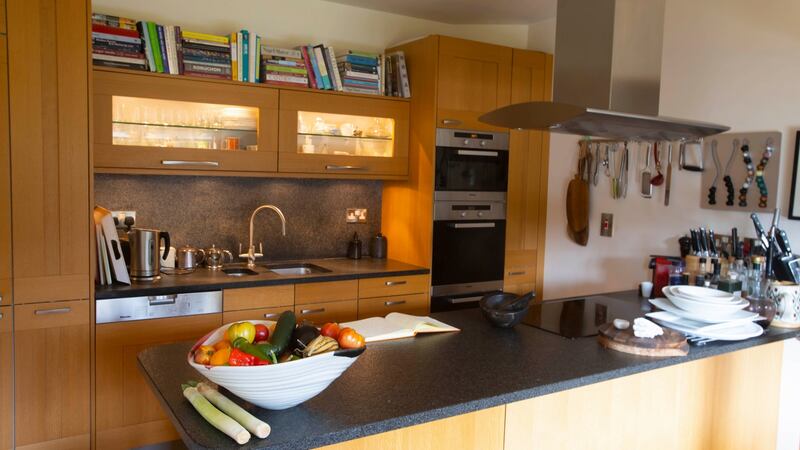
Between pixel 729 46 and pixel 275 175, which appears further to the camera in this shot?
pixel 275 175

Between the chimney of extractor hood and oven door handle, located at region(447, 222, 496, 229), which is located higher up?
the chimney of extractor hood

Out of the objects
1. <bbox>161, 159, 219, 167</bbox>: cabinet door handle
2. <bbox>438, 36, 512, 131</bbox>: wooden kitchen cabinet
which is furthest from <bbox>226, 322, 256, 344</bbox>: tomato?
<bbox>438, 36, 512, 131</bbox>: wooden kitchen cabinet

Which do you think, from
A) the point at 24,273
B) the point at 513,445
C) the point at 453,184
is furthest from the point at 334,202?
the point at 513,445

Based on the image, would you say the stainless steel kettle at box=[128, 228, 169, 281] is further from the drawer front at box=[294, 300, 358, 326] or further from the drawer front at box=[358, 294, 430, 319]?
the drawer front at box=[358, 294, 430, 319]

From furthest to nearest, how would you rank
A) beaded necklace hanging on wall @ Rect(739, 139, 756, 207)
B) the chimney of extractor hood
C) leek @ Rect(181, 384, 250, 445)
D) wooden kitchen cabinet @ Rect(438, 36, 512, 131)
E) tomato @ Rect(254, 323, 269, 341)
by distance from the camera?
wooden kitchen cabinet @ Rect(438, 36, 512, 131), beaded necklace hanging on wall @ Rect(739, 139, 756, 207), the chimney of extractor hood, tomato @ Rect(254, 323, 269, 341), leek @ Rect(181, 384, 250, 445)

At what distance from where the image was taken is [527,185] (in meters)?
4.50

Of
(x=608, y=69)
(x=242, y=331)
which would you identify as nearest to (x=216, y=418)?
(x=242, y=331)

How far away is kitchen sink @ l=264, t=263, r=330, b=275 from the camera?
155 inches

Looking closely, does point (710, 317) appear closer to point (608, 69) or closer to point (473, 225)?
point (608, 69)

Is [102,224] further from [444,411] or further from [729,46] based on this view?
[729,46]

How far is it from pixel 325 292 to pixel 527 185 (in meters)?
1.71

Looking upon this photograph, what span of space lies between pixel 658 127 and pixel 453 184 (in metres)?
1.74

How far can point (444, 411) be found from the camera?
1.66 metres

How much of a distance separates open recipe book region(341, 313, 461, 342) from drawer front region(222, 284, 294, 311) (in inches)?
43.8
